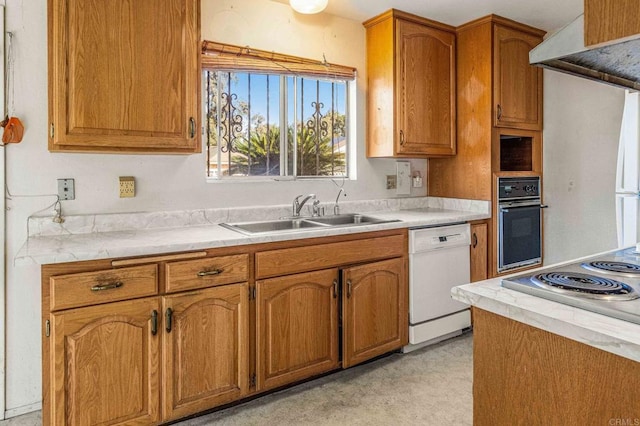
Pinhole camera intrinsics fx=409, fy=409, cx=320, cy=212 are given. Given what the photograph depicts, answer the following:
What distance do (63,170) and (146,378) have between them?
117 cm

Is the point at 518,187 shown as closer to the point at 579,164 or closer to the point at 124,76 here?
the point at 579,164

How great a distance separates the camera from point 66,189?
2.16 meters

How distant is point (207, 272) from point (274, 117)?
1.37 meters

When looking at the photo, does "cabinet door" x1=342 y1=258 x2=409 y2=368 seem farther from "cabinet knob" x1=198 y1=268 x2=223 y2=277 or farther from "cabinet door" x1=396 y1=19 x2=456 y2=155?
"cabinet door" x1=396 y1=19 x2=456 y2=155

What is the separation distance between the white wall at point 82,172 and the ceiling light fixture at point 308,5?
17 centimetres

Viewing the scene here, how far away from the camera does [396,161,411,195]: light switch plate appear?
3398mm

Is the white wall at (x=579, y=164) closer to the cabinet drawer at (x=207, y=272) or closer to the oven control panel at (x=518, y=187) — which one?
the oven control panel at (x=518, y=187)

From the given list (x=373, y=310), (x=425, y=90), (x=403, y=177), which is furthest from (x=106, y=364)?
(x=425, y=90)

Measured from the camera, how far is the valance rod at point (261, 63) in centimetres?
251

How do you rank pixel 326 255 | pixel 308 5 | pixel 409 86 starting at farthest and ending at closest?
pixel 409 86 → pixel 308 5 → pixel 326 255

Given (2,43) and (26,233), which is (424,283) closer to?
(26,233)

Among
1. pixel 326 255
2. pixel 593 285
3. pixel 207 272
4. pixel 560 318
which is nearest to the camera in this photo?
pixel 560 318

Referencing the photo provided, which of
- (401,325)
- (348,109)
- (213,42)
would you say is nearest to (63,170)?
(213,42)

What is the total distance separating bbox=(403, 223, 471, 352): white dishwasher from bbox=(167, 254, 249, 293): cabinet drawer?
3.86 ft
